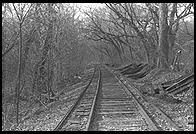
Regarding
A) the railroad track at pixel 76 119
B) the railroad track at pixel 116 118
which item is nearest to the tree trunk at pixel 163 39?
the railroad track at pixel 116 118

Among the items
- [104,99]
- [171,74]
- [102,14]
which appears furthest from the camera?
[102,14]

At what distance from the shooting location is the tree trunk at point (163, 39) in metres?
23.2

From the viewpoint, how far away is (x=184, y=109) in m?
12.1

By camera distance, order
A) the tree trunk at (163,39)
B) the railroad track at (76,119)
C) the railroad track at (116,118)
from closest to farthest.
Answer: the railroad track at (116,118), the railroad track at (76,119), the tree trunk at (163,39)

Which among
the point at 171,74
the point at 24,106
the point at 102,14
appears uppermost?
the point at 102,14

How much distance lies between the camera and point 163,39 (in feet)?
78.9

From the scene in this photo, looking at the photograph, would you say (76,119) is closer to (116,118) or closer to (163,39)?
(116,118)

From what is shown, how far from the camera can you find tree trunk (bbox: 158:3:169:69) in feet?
76.1

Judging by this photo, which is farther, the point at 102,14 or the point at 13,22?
the point at 102,14

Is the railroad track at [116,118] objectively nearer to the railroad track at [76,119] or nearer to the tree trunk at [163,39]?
the railroad track at [76,119]

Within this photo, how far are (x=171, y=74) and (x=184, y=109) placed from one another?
30.5 ft

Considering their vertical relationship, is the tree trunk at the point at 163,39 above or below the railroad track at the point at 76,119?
above

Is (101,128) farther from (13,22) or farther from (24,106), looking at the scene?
(24,106)

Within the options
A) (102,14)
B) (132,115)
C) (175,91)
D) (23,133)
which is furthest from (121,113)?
(102,14)
